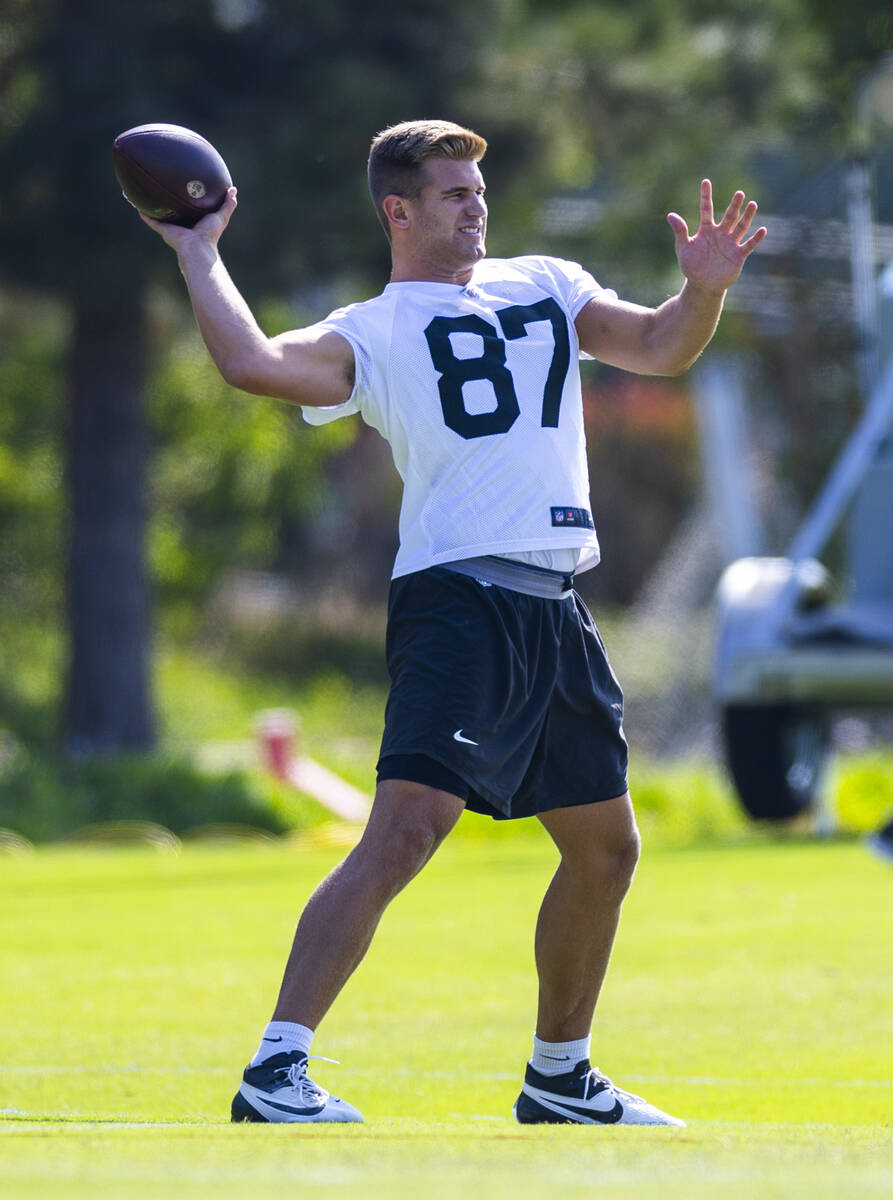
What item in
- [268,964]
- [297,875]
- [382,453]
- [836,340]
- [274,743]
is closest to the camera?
[268,964]

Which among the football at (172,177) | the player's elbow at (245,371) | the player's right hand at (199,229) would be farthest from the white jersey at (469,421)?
the football at (172,177)

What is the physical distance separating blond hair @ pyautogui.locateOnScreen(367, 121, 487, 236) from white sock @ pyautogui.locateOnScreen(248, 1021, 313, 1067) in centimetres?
179

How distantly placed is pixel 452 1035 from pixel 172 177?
2.72m

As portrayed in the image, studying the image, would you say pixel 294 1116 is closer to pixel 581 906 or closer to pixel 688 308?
pixel 581 906

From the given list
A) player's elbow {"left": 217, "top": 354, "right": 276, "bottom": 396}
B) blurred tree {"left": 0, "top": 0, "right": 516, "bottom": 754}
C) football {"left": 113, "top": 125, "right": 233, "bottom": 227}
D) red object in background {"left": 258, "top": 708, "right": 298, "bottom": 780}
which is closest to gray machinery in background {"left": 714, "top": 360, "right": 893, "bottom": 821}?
blurred tree {"left": 0, "top": 0, "right": 516, "bottom": 754}

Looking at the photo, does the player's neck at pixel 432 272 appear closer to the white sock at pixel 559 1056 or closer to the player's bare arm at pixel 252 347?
the player's bare arm at pixel 252 347

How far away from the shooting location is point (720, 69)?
2055 centimetres

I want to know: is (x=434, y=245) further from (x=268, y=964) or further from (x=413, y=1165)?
(x=268, y=964)

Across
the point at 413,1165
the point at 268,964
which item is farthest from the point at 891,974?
the point at 413,1165

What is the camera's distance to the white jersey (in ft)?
15.3

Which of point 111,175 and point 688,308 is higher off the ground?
point 111,175

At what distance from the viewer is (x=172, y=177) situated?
15.8ft

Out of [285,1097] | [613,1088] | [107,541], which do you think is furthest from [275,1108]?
[107,541]

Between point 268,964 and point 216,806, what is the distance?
1021cm
